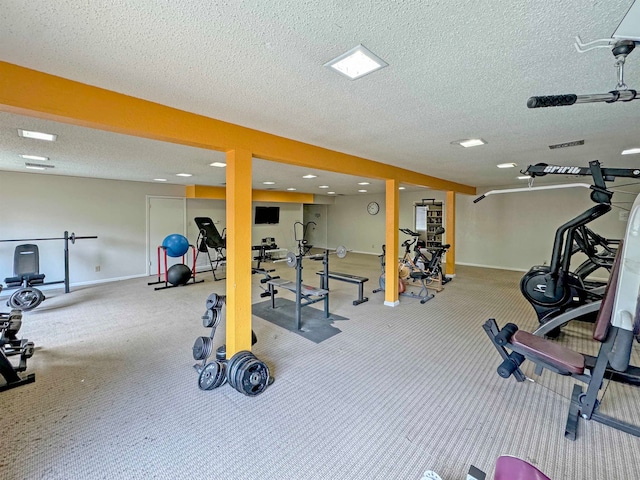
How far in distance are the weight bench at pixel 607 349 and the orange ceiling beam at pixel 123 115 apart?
8.75ft

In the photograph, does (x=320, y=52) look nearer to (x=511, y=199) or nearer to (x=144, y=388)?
(x=144, y=388)

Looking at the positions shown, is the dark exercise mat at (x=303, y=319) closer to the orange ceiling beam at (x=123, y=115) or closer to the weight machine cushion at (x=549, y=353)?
the weight machine cushion at (x=549, y=353)

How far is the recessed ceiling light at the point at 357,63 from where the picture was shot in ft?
4.63

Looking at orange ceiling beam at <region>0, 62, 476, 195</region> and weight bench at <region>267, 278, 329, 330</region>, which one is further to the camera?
weight bench at <region>267, 278, 329, 330</region>

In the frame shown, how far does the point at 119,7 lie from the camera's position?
1.12m

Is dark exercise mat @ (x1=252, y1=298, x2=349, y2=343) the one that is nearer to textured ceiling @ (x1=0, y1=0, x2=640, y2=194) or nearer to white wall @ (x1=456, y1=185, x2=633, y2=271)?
textured ceiling @ (x1=0, y1=0, x2=640, y2=194)

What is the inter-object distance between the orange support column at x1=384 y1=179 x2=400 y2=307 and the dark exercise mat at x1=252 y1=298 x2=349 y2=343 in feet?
3.46

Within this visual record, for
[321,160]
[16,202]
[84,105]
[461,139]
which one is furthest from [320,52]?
[16,202]

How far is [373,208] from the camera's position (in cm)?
1064

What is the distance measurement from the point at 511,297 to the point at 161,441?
223 inches

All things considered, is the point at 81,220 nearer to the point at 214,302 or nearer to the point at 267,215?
the point at 267,215

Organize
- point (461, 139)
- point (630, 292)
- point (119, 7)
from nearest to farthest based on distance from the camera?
point (119, 7) < point (630, 292) < point (461, 139)

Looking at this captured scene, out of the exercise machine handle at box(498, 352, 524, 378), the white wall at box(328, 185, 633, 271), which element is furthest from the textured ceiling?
the white wall at box(328, 185, 633, 271)

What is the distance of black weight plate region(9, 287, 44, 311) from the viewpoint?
403 cm
